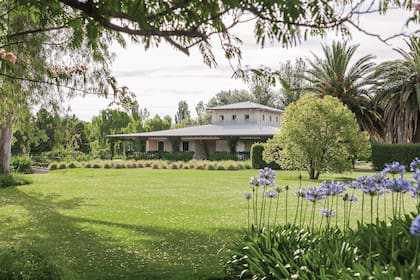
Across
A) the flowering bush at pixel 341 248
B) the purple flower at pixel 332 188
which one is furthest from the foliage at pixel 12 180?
the purple flower at pixel 332 188

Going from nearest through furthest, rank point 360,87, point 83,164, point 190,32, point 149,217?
point 190,32, point 149,217, point 83,164, point 360,87

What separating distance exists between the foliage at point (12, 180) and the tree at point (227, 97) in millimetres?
53139

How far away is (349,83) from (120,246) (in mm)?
36017

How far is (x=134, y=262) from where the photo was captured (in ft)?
24.7

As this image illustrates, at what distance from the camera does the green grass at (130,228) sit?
288 inches

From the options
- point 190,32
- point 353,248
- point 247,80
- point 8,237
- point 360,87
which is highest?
point 360,87

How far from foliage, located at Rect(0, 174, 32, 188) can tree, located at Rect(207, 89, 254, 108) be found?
53.1 metres

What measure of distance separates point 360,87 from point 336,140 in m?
18.3

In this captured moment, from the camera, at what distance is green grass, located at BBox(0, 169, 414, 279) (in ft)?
24.0

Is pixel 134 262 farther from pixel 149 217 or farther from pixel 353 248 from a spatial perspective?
pixel 149 217

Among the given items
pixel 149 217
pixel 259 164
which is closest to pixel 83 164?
pixel 259 164

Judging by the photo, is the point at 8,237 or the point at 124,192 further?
the point at 124,192

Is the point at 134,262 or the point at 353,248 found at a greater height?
the point at 353,248

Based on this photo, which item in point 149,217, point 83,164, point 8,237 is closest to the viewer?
point 8,237
